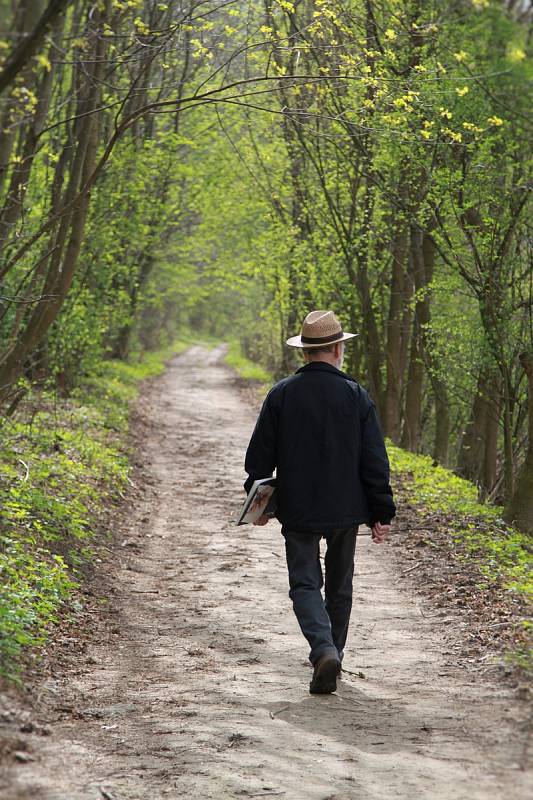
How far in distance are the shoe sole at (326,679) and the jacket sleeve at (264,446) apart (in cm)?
122

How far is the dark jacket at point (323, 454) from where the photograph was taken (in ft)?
19.7

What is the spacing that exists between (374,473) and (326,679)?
1296 millimetres

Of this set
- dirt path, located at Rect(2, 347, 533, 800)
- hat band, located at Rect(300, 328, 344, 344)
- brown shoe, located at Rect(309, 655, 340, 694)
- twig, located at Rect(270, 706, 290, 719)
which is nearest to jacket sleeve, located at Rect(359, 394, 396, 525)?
hat band, located at Rect(300, 328, 344, 344)

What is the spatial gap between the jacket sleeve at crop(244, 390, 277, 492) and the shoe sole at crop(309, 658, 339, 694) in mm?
1224

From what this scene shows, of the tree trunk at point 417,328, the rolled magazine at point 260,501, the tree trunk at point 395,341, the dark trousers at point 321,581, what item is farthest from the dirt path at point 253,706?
the tree trunk at point 395,341

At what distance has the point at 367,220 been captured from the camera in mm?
17234

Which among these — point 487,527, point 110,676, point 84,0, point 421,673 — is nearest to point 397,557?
point 487,527

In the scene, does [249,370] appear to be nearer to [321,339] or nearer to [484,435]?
[484,435]

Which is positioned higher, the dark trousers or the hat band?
the hat band

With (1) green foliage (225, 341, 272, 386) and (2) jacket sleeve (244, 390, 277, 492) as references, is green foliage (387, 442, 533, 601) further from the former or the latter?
(1) green foliage (225, 341, 272, 386)

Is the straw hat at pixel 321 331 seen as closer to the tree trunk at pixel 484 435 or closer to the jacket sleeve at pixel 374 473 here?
the jacket sleeve at pixel 374 473

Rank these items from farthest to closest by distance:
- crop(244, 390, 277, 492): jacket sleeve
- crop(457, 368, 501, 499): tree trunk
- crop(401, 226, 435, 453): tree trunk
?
1. crop(401, 226, 435, 453): tree trunk
2. crop(457, 368, 501, 499): tree trunk
3. crop(244, 390, 277, 492): jacket sleeve

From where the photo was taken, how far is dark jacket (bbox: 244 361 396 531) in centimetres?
602

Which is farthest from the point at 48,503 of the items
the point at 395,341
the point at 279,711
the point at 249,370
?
the point at 249,370
